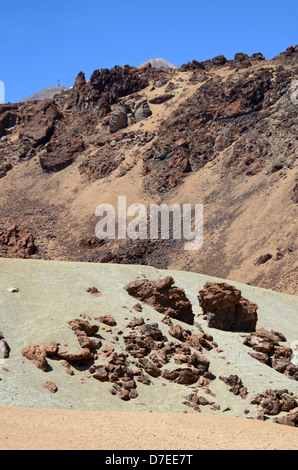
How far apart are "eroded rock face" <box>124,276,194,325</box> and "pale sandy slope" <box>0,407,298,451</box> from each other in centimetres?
734

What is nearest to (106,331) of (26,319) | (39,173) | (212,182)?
(26,319)

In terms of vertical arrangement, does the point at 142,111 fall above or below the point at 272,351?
above

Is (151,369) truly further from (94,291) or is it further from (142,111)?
(142,111)

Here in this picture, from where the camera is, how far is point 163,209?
49.3 meters

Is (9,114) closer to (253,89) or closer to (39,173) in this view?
(39,173)

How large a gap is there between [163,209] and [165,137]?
9.64 m

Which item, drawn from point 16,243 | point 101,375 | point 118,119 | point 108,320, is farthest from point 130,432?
point 118,119

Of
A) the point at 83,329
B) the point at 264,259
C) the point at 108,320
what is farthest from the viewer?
the point at 264,259

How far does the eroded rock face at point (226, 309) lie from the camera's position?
Answer: 20875 millimetres

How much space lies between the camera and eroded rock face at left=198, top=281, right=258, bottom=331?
68.5 feet

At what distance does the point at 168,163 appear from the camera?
53.6 metres

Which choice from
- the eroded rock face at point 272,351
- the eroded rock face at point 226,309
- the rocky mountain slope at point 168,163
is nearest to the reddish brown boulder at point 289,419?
the eroded rock face at point 272,351

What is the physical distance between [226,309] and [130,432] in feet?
36.5

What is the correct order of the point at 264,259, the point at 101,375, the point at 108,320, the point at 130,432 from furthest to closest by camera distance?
the point at 264,259 < the point at 108,320 < the point at 101,375 < the point at 130,432
